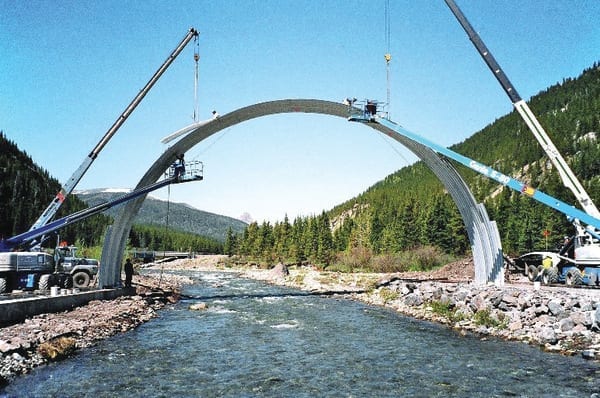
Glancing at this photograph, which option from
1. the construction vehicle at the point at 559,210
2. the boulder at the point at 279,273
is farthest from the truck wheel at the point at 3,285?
the boulder at the point at 279,273

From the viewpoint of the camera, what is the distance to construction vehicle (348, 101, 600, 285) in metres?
18.8

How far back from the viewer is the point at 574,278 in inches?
789

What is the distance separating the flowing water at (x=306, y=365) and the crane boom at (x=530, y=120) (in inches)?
348

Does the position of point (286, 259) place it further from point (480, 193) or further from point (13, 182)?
point (13, 182)

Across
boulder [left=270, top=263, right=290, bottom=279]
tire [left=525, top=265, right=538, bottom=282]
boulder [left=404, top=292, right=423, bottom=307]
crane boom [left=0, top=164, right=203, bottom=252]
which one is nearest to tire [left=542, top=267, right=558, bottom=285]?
tire [left=525, top=265, right=538, bottom=282]

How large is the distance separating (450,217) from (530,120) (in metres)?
37.9

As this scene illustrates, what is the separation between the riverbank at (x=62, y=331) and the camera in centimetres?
1051

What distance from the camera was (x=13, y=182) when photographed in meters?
99.2

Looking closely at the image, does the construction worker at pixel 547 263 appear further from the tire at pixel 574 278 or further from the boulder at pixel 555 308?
the boulder at pixel 555 308

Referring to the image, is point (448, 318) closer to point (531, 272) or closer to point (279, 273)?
point (531, 272)

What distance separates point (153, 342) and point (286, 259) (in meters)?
58.8

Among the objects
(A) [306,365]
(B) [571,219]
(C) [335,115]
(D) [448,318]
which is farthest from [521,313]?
(C) [335,115]

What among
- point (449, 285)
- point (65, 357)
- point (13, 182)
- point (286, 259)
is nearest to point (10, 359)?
point (65, 357)

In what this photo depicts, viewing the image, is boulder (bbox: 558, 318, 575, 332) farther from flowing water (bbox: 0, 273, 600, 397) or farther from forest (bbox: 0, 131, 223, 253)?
forest (bbox: 0, 131, 223, 253)
